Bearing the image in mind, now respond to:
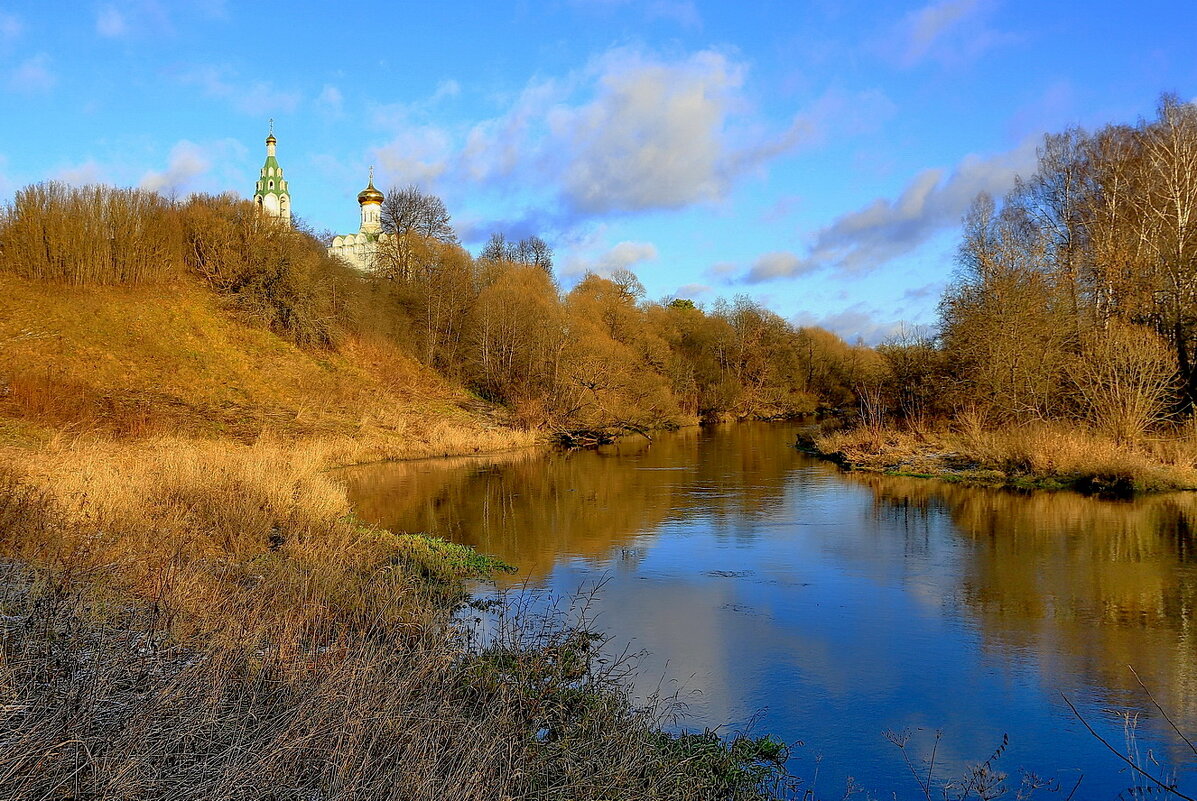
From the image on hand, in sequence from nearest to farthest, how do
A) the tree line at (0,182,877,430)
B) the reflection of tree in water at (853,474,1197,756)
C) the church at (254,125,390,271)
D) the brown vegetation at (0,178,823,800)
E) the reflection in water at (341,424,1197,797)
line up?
1. the brown vegetation at (0,178,823,800)
2. the reflection in water at (341,424,1197,797)
3. the reflection of tree in water at (853,474,1197,756)
4. the tree line at (0,182,877,430)
5. the church at (254,125,390,271)

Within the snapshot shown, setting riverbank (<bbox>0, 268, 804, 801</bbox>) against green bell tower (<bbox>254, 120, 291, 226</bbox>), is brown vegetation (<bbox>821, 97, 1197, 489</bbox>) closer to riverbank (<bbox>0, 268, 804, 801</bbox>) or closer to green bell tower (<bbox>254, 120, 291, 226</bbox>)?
riverbank (<bbox>0, 268, 804, 801</bbox>)

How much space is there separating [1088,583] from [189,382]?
27.9m

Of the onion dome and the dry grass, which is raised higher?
the onion dome

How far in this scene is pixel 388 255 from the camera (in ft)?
153

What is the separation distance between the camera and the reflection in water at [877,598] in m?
6.86

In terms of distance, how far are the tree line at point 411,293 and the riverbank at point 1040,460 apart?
1478cm

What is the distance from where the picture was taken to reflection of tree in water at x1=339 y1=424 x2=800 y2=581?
594 inches

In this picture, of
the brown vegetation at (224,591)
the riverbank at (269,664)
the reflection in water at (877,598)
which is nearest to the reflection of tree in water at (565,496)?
the reflection in water at (877,598)

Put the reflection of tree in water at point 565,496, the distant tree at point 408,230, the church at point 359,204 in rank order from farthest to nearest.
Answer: the church at point 359,204 < the distant tree at point 408,230 < the reflection of tree in water at point 565,496

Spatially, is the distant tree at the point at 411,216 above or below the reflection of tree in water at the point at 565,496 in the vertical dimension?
above

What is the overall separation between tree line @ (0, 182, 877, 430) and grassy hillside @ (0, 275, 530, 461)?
1.26m

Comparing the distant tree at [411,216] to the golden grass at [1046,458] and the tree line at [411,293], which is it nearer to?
the tree line at [411,293]

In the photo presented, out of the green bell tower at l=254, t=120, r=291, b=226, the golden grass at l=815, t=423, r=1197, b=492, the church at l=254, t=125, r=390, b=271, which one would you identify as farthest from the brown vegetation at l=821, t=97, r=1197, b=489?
the green bell tower at l=254, t=120, r=291, b=226

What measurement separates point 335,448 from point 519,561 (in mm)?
14884
